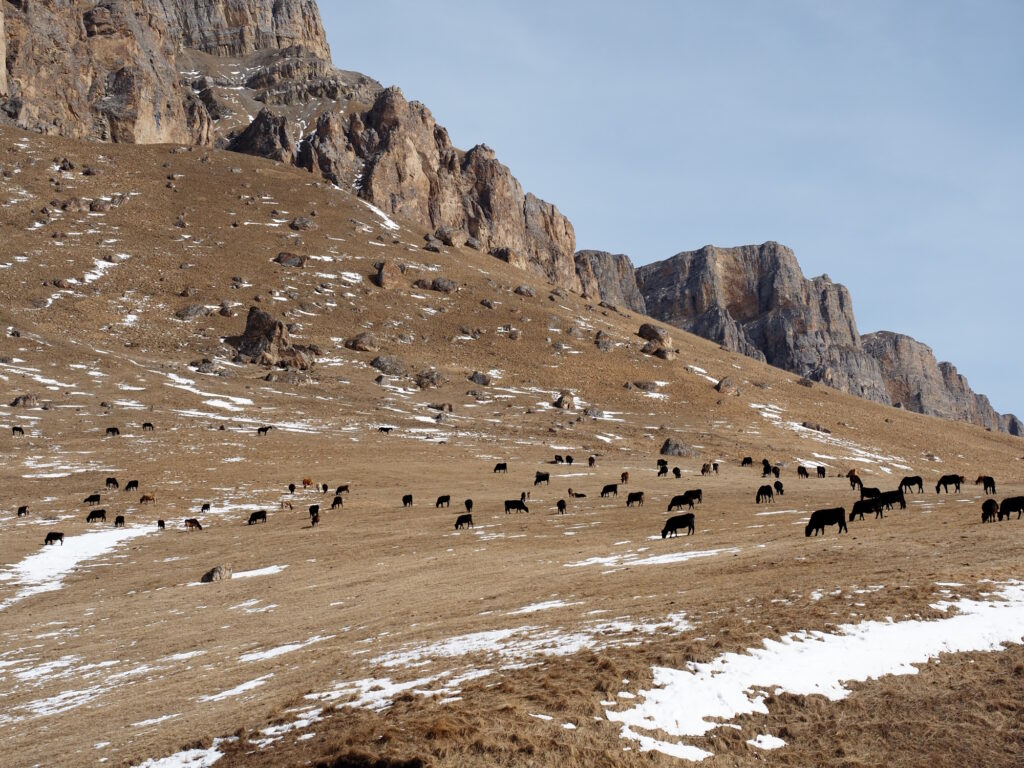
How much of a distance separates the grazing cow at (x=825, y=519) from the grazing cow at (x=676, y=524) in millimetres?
4798

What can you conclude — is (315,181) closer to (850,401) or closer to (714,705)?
(850,401)

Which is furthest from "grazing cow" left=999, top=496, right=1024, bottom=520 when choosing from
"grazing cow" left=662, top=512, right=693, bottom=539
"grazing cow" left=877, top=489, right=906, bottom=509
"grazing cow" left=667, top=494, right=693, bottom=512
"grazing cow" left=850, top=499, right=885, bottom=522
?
"grazing cow" left=667, top=494, right=693, bottom=512

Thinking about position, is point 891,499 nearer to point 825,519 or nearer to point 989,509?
point 989,509

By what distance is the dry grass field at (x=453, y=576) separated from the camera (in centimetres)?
1208

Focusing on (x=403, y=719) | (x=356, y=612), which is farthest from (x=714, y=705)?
(x=356, y=612)

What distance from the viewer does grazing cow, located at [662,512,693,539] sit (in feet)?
106

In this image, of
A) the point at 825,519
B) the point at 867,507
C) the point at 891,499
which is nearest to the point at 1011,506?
the point at 867,507

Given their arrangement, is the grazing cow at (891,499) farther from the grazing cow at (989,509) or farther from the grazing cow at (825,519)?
the grazing cow at (825,519)

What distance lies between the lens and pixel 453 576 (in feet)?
88.6

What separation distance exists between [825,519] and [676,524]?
5.95 m

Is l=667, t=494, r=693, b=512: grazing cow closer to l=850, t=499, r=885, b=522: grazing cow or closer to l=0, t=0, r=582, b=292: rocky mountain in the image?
l=850, t=499, r=885, b=522: grazing cow

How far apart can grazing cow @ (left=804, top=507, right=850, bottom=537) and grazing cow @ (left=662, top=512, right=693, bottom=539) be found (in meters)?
4.80

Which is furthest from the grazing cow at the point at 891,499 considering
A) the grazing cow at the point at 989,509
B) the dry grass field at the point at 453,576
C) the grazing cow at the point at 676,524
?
the grazing cow at the point at 676,524

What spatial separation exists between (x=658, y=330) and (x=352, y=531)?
95.5 m
